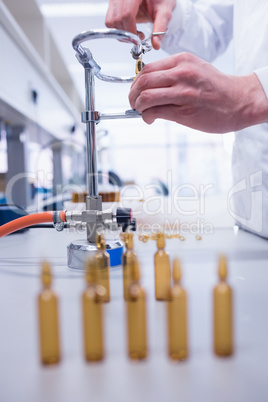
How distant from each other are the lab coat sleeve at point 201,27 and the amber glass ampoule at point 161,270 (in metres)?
0.71

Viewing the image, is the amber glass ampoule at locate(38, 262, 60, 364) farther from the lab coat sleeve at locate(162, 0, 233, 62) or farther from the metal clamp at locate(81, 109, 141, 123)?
the lab coat sleeve at locate(162, 0, 233, 62)

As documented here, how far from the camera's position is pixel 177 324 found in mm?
229

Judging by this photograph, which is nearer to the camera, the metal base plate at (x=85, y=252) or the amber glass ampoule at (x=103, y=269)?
the amber glass ampoule at (x=103, y=269)

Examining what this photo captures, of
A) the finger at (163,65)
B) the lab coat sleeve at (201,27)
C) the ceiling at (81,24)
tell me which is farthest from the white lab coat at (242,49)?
the ceiling at (81,24)

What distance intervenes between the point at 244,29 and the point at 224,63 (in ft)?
12.1

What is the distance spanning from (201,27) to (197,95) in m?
0.62

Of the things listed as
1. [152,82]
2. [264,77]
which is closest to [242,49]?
[264,77]

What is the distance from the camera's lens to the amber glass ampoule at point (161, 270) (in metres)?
0.36

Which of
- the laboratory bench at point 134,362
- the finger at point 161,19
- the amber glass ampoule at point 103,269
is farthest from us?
the finger at point 161,19

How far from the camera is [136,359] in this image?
0.24 meters

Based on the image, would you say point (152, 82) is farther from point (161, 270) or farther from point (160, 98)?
point (161, 270)

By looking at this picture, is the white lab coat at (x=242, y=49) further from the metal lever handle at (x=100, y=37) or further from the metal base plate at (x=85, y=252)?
the metal base plate at (x=85, y=252)

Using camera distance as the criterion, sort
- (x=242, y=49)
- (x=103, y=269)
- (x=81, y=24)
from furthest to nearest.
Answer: (x=81, y=24), (x=242, y=49), (x=103, y=269)

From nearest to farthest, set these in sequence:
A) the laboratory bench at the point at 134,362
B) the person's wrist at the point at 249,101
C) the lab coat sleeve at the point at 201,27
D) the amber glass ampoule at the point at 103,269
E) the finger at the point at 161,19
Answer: the laboratory bench at the point at 134,362
the amber glass ampoule at the point at 103,269
the person's wrist at the point at 249,101
the finger at the point at 161,19
the lab coat sleeve at the point at 201,27
